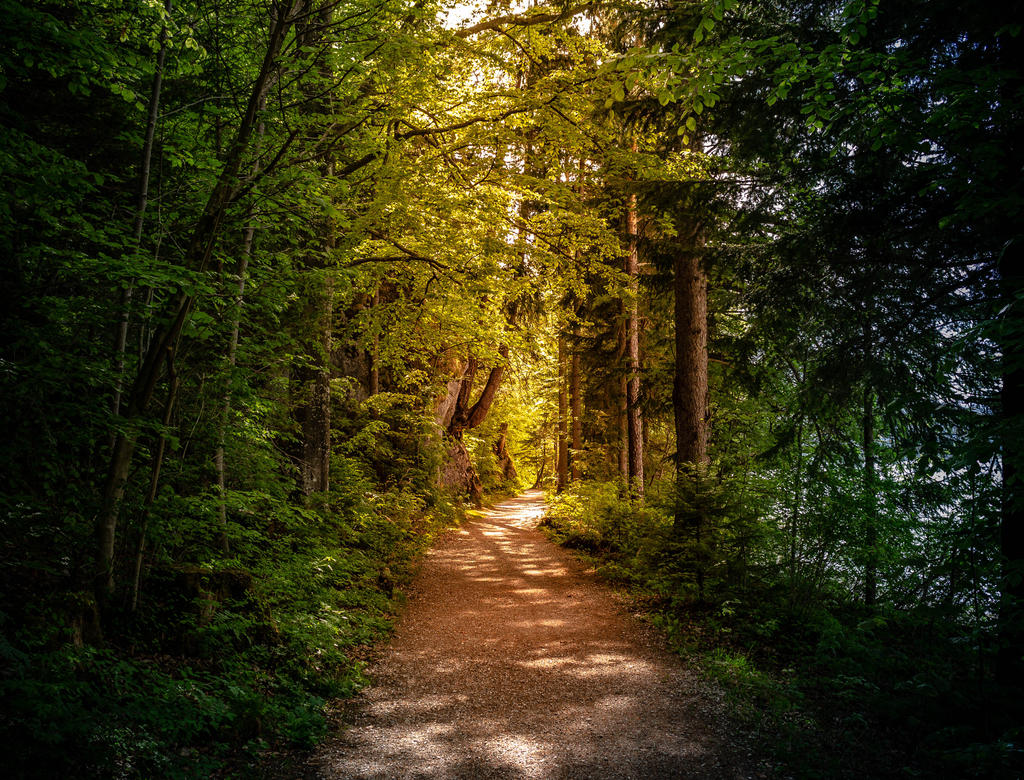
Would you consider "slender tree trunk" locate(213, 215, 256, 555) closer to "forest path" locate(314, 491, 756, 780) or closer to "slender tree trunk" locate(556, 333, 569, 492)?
"forest path" locate(314, 491, 756, 780)

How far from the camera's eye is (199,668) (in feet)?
16.3

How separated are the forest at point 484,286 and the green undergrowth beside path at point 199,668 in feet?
0.11

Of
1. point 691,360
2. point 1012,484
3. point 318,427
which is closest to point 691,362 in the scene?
point 691,360

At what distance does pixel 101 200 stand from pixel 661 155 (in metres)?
7.92

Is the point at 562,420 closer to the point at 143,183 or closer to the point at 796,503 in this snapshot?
the point at 796,503

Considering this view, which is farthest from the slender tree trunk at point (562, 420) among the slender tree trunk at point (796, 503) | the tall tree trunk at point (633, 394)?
the slender tree trunk at point (796, 503)

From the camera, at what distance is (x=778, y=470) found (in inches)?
304

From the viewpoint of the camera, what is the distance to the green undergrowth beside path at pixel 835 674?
434 centimetres

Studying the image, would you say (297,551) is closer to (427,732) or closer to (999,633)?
(427,732)

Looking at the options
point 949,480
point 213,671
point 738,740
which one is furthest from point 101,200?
point 949,480

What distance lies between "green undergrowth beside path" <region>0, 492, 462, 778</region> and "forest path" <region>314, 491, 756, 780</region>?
0.56 meters

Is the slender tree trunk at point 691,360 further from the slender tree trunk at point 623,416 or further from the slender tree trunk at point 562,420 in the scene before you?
the slender tree trunk at point 562,420

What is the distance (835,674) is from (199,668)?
21.1ft

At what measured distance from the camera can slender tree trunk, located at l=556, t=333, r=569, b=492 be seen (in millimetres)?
21328
